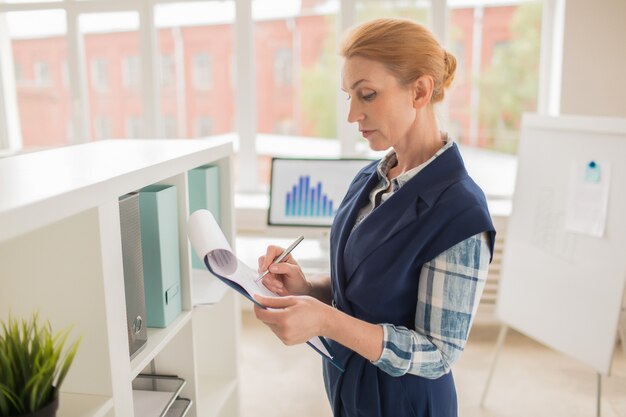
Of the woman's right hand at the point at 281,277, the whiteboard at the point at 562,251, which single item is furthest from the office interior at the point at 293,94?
the woman's right hand at the point at 281,277

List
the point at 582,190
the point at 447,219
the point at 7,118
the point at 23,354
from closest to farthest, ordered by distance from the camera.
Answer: the point at 23,354 → the point at 447,219 → the point at 582,190 → the point at 7,118

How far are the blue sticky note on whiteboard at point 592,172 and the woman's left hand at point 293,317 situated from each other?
1584 mm

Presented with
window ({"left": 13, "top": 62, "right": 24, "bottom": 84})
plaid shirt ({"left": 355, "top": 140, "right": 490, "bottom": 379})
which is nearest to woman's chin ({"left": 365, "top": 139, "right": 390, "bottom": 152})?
plaid shirt ({"left": 355, "top": 140, "right": 490, "bottom": 379})

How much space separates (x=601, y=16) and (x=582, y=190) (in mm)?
1494

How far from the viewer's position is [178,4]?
3975 millimetres

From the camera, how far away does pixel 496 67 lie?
3.77 meters

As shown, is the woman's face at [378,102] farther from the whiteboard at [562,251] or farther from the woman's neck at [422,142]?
the whiteboard at [562,251]

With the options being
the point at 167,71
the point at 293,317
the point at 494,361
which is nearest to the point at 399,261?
the point at 293,317

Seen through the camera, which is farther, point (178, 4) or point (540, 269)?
point (178, 4)

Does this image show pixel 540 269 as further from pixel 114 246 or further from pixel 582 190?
pixel 114 246

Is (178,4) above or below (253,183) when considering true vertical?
above

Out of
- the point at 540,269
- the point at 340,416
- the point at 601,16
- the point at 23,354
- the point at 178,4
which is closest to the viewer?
the point at 23,354

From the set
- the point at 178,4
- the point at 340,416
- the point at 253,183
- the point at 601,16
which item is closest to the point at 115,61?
the point at 178,4

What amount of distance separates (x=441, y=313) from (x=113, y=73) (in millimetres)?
3833
